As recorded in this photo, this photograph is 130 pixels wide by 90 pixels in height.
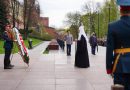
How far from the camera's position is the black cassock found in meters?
18.0

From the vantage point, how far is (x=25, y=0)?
3051 inches

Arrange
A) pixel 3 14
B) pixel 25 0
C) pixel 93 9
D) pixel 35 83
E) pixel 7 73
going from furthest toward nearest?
pixel 93 9
pixel 25 0
pixel 3 14
pixel 7 73
pixel 35 83

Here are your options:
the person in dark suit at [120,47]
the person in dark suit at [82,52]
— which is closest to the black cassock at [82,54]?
the person in dark suit at [82,52]

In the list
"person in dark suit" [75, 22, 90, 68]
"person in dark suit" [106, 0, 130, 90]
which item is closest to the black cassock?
"person in dark suit" [75, 22, 90, 68]

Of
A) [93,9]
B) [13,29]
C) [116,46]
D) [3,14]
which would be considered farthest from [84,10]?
[116,46]

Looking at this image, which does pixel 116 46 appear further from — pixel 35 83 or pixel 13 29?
pixel 13 29

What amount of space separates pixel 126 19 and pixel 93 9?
104 metres

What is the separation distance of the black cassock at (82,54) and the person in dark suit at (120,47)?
12.2 m

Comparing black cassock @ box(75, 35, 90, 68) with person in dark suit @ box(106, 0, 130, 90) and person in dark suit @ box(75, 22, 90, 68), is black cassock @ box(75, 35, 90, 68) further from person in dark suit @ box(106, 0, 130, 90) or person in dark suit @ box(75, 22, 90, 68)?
person in dark suit @ box(106, 0, 130, 90)

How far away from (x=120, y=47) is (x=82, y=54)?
40.7 ft

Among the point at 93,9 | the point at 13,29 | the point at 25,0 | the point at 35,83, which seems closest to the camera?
the point at 35,83

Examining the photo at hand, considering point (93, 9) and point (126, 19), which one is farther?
point (93, 9)

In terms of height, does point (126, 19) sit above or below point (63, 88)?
above

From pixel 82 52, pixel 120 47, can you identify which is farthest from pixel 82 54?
pixel 120 47
